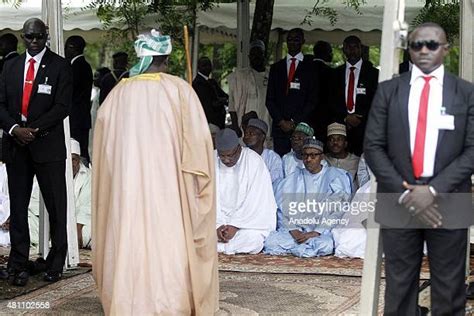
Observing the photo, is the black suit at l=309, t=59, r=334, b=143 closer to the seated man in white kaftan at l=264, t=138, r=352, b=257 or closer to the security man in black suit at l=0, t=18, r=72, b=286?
the seated man in white kaftan at l=264, t=138, r=352, b=257

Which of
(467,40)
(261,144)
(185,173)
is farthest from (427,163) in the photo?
(261,144)

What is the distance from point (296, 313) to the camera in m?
7.24

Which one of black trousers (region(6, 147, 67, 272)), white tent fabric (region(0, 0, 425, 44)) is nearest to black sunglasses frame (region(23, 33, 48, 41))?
black trousers (region(6, 147, 67, 272))

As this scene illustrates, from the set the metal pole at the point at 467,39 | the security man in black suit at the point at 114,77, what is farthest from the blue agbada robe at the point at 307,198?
the security man in black suit at the point at 114,77

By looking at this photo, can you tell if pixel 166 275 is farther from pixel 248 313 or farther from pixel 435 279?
pixel 435 279

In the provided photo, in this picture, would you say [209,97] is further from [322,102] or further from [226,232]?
[226,232]

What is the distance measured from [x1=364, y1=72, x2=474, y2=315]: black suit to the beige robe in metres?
1.35

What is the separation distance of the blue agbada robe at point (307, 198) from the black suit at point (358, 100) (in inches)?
35.5

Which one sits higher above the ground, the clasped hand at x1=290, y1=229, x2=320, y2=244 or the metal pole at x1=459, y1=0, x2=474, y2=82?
the metal pole at x1=459, y1=0, x2=474, y2=82

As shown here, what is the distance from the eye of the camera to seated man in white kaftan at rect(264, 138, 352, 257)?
993 centimetres

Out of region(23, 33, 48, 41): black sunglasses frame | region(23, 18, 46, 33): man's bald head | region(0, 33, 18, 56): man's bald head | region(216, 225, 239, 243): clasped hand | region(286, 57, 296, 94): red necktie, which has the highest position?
region(23, 18, 46, 33): man's bald head

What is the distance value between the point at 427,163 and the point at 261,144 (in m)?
5.31

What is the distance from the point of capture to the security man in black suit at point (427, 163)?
5633 mm

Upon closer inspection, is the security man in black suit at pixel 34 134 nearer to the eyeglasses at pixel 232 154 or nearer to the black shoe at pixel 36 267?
the black shoe at pixel 36 267
